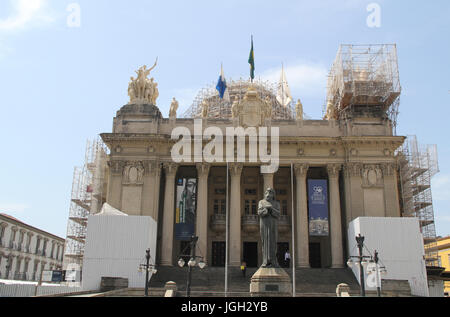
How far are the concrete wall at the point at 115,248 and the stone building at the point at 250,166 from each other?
20.3 ft

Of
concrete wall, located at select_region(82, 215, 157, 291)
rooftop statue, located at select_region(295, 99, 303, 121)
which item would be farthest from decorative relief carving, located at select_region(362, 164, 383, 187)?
concrete wall, located at select_region(82, 215, 157, 291)

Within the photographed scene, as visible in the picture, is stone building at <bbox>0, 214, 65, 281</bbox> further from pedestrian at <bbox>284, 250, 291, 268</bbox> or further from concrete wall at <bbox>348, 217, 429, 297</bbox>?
concrete wall at <bbox>348, 217, 429, 297</bbox>

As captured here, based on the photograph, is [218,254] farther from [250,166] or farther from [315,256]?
[315,256]

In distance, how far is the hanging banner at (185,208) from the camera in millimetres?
37969

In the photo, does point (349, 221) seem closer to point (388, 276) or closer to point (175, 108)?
point (388, 276)

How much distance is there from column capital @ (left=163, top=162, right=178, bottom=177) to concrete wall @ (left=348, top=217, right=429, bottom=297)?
15.7m

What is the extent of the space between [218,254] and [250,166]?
331 inches

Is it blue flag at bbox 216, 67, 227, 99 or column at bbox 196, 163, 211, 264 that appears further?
blue flag at bbox 216, 67, 227, 99

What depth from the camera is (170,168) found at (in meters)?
39.4

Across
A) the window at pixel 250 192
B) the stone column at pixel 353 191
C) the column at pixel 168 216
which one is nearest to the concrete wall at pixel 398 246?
the stone column at pixel 353 191

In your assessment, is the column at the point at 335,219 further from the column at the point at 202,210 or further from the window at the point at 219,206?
the column at the point at 202,210

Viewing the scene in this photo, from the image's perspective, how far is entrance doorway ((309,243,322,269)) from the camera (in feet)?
136

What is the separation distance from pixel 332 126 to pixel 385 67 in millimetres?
9275

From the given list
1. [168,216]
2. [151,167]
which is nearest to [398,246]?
[168,216]
